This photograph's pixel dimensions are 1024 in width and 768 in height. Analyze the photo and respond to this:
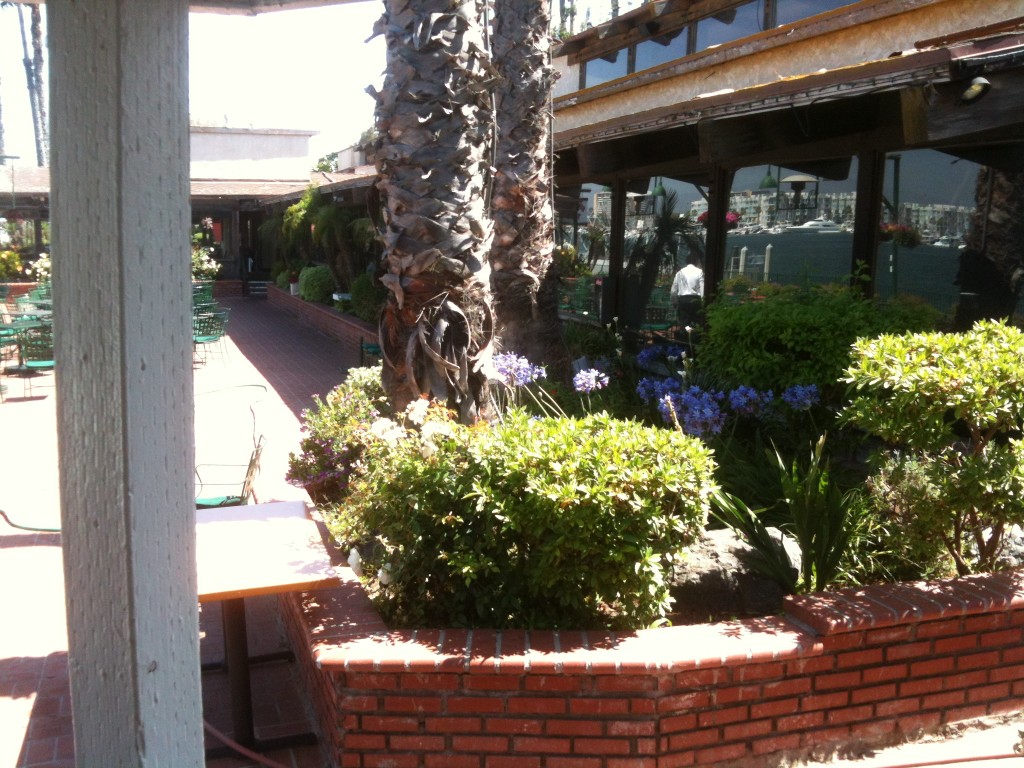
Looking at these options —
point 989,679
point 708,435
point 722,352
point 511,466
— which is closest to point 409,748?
point 511,466

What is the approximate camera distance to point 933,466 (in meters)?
4.28

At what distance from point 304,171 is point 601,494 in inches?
1539

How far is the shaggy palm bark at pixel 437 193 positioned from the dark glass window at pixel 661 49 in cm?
887

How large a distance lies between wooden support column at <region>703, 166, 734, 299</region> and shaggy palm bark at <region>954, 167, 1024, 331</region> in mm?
2791

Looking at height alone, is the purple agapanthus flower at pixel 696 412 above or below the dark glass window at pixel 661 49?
below

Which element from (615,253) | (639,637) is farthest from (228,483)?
(615,253)

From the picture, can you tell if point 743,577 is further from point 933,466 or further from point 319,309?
point 319,309

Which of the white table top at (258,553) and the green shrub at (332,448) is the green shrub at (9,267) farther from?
the white table top at (258,553)

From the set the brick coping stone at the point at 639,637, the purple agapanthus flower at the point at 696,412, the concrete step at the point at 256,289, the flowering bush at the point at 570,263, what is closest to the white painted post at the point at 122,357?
the brick coping stone at the point at 639,637

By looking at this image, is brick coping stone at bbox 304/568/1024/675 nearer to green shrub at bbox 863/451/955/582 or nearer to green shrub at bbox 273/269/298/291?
green shrub at bbox 863/451/955/582

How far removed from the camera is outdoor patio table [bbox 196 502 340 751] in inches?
141

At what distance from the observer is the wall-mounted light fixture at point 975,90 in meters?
5.11

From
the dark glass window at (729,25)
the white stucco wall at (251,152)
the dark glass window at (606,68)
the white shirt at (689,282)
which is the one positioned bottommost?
the white shirt at (689,282)

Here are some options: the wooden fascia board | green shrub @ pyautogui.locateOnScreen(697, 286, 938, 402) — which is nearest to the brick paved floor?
green shrub @ pyautogui.locateOnScreen(697, 286, 938, 402)
